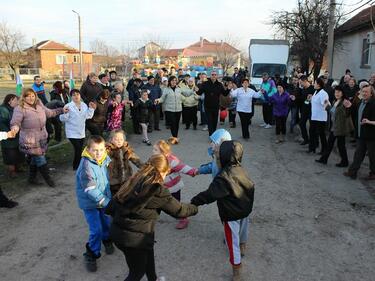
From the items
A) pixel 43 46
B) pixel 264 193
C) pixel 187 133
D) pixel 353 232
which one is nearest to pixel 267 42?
pixel 187 133

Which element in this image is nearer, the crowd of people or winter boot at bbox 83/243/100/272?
the crowd of people

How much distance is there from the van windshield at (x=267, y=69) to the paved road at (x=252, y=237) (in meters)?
14.6

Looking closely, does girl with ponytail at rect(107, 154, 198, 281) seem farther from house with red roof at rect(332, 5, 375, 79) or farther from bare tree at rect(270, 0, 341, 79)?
bare tree at rect(270, 0, 341, 79)

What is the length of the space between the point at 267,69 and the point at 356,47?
666 centimetres

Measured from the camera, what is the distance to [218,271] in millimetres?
4281

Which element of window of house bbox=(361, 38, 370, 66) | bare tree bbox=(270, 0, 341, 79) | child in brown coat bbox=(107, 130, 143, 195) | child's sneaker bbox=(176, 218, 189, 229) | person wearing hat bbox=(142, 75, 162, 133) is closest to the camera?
child in brown coat bbox=(107, 130, 143, 195)

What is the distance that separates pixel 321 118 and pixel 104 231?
20.9 feet

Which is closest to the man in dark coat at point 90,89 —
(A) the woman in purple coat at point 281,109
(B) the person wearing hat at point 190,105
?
(B) the person wearing hat at point 190,105

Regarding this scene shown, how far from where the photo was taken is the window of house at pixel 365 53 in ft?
71.2

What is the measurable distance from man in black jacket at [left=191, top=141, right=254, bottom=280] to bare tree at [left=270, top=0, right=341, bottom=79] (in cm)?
2303

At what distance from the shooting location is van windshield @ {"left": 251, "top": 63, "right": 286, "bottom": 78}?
21.5m

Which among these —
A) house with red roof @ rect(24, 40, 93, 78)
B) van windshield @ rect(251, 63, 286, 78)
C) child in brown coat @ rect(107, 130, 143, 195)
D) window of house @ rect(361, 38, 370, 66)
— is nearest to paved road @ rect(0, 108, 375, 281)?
child in brown coat @ rect(107, 130, 143, 195)

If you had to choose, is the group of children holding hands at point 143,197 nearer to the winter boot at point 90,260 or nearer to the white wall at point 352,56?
the winter boot at point 90,260

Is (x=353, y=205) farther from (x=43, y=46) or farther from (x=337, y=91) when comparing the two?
(x=43, y=46)
